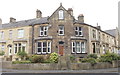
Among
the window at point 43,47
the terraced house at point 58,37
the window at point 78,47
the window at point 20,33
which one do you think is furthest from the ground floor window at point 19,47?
the window at point 78,47

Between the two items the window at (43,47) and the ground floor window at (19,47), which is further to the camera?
the ground floor window at (19,47)

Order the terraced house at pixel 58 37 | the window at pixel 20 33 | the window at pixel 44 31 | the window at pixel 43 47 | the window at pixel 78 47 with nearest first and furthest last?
1. the terraced house at pixel 58 37
2. the window at pixel 43 47
3. the window at pixel 78 47
4. the window at pixel 44 31
5. the window at pixel 20 33

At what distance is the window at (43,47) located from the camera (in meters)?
31.1

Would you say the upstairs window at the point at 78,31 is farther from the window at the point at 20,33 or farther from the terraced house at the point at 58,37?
the window at the point at 20,33

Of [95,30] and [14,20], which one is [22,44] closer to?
[14,20]

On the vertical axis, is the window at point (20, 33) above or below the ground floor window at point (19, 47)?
above

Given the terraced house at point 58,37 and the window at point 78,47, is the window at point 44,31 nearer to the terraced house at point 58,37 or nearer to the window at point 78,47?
the terraced house at point 58,37

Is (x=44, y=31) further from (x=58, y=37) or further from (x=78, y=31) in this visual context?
(x=78, y=31)

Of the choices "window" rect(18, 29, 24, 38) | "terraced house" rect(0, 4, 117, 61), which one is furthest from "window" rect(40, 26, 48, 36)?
"window" rect(18, 29, 24, 38)

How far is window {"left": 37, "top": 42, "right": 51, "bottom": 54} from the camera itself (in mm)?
31141

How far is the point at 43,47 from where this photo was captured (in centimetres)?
3153

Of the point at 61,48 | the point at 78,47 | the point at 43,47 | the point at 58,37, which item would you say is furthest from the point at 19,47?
the point at 78,47

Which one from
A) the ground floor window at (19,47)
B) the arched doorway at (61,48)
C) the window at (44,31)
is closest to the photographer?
the arched doorway at (61,48)

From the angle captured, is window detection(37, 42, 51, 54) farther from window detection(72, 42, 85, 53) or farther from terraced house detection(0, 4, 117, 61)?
window detection(72, 42, 85, 53)
